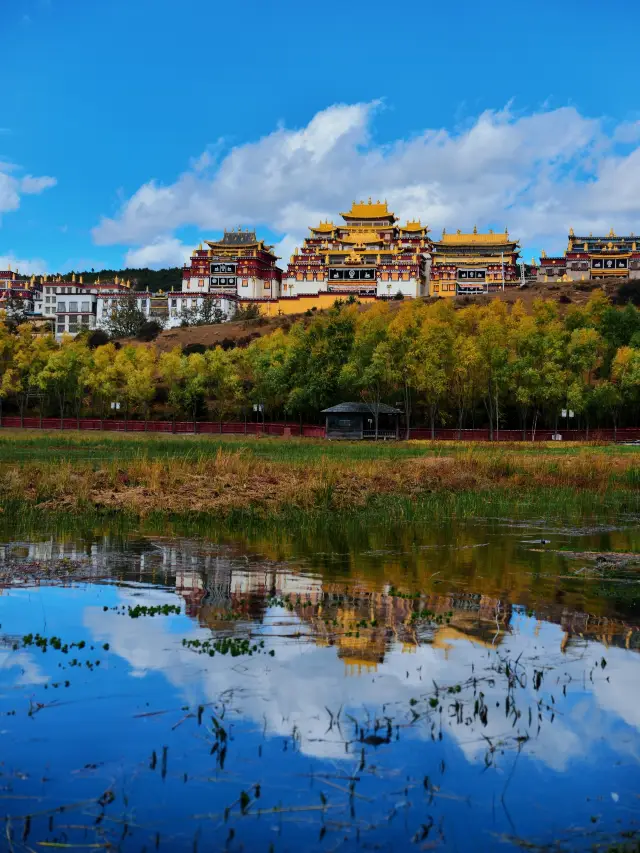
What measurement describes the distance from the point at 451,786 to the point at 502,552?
976cm

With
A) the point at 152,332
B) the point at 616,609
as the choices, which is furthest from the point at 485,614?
the point at 152,332

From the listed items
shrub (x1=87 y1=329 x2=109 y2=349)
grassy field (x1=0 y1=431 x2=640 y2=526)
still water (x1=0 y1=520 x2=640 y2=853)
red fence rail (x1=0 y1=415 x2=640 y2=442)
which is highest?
shrub (x1=87 y1=329 x2=109 y2=349)

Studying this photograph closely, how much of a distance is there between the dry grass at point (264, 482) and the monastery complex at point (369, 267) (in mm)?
93099

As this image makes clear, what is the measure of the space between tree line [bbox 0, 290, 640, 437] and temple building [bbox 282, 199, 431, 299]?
43.4 meters

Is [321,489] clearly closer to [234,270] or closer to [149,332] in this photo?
[149,332]

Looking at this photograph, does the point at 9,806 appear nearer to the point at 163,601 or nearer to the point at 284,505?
the point at 163,601

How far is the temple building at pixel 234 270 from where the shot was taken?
431ft

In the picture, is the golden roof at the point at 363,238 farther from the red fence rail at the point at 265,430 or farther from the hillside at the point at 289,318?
the red fence rail at the point at 265,430

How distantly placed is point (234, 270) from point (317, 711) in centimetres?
12898

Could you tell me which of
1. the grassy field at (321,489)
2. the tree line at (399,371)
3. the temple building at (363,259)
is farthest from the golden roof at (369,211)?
the grassy field at (321,489)

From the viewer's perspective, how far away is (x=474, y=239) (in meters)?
131

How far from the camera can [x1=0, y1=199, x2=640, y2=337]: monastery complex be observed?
12381cm

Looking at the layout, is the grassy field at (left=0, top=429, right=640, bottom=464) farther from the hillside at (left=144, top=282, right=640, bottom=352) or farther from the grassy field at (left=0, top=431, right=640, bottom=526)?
the hillside at (left=144, top=282, right=640, bottom=352)

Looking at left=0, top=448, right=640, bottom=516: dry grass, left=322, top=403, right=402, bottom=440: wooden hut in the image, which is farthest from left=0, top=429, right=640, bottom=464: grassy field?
left=322, top=403, right=402, bottom=440: wooden hut
